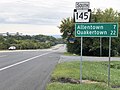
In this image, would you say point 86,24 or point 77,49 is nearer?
point 86,24

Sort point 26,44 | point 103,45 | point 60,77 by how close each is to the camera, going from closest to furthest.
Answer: point 60,77 → point 103,45 → point 26,44

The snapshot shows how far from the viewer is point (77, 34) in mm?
13312

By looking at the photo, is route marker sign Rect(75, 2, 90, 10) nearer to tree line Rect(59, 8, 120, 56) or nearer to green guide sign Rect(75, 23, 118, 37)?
green guide sign Rect(75, 23, 118, 37)

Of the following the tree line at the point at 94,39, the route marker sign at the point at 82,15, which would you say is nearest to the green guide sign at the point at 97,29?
the route marker sign at the point at 82,15

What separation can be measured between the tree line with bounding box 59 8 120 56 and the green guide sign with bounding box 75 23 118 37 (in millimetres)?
39432

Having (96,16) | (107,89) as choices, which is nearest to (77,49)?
(96,16)

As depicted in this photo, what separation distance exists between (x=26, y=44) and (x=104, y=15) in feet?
168

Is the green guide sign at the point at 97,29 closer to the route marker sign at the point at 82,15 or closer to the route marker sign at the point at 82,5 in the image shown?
the route marker sign at the point at 82,15

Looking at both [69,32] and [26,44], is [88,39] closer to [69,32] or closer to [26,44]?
[69,32]

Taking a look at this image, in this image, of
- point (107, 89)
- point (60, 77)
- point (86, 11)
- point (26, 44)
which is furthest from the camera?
point (26, 44)

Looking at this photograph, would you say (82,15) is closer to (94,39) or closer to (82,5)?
(82,5)

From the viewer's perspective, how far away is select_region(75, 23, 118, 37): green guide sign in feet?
42.3

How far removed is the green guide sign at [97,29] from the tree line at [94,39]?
39.4 m

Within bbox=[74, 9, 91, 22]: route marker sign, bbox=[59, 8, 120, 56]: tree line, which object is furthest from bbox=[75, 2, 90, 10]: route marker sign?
bbox=[59, 8, 120, 56]: tree line
